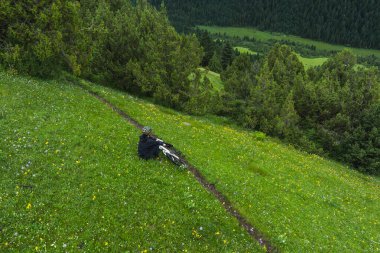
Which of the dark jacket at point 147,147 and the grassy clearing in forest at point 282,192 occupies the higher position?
the dark jacket at point 147,147

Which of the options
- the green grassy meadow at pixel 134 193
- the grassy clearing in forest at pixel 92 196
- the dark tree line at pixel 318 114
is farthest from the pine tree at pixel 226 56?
the grassy clearing in forest at pixel 92 196

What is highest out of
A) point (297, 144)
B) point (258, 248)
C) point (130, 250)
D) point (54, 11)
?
point (54, 11)

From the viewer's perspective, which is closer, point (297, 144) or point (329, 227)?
point (329, 227)

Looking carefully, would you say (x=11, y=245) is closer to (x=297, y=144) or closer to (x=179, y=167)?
(x=179, y=167)

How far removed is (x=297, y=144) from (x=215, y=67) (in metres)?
54.5

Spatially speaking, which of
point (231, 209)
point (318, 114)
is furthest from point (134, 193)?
point (318, 114)

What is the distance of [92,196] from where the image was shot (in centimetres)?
1659

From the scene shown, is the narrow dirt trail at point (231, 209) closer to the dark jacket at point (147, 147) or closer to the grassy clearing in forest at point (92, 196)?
the grassy clearing in forest at point (92, 196)

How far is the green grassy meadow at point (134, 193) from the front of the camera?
14.8 m

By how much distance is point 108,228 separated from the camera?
1500 cm

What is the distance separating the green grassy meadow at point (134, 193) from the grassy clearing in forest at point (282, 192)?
3.9 inches

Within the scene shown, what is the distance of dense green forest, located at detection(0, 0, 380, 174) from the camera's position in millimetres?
32188

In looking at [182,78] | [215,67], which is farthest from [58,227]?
[215,67]

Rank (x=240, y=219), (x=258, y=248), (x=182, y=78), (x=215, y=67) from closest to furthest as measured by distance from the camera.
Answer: (x=258, y=248) < (x=240, y=219) < (x=182, y=78) < (x=215, y=67)
